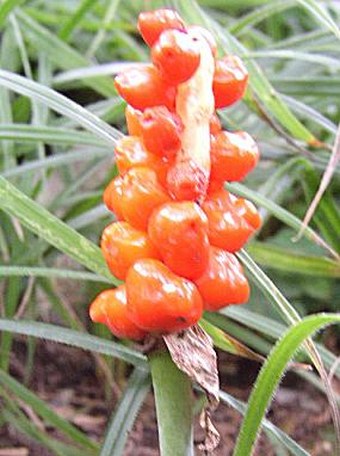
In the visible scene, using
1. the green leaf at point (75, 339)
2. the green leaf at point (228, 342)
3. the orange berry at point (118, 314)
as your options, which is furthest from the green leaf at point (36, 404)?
the orange berry at point (118, 314)

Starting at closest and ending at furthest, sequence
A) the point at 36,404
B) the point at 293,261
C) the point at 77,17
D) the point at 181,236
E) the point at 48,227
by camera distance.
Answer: the point at 181,236
the point at 48,227
the point at 36,404
the point at 293,261
the point at 77,17

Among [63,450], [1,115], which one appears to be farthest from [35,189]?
[63,450]

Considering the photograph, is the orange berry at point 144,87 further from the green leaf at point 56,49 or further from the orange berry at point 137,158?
the green leaf at point 56,49

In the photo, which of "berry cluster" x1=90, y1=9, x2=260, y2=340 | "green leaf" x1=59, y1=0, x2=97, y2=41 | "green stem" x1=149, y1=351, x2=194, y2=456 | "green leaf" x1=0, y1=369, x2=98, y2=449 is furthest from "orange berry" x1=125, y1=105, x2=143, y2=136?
"green leaf" x1=59, y1=0, x2=97, y2=41

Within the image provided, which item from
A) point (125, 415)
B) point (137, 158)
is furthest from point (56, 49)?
point (137, 158)

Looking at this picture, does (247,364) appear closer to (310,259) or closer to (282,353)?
(310,259)

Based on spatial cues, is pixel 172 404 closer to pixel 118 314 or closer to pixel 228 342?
pixel 118 314

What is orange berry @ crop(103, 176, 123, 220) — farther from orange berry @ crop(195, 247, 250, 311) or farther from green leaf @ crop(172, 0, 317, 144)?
green leaf @ crop(172, 0, 317, 144)
